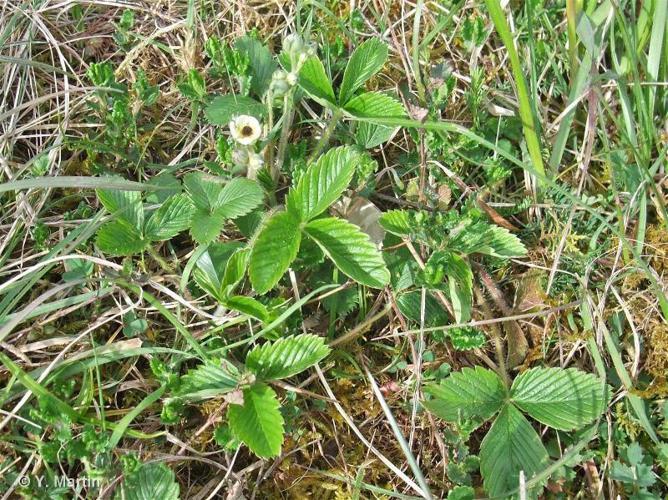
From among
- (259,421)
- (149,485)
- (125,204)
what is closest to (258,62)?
(125,204)

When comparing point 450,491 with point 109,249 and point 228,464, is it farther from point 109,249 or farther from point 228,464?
point 109,249

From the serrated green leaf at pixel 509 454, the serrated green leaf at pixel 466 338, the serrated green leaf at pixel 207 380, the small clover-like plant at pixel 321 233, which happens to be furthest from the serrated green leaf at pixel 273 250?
the serrated green leaf at pixel 509 454

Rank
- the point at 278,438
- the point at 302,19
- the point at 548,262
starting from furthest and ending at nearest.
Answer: the point at 302,19 → the point at 548,262 → the point at 278,438

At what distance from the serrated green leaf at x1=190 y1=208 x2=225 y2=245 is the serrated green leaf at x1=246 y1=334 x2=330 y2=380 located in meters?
0.29

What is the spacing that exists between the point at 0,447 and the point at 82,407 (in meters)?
0.21

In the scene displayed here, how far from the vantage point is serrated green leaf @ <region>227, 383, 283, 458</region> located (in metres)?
1.51

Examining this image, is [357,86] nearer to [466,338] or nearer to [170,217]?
[170,217]

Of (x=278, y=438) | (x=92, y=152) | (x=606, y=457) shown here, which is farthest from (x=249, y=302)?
(x=606, y=457)

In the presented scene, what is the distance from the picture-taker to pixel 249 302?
5.49 feet

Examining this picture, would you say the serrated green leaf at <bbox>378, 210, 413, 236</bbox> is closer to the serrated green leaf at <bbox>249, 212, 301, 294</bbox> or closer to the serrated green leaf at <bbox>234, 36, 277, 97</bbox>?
the serrated green leaf at <bbox>249, 212, 301, 294</bbox>

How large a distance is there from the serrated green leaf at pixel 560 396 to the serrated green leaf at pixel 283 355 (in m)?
0.52

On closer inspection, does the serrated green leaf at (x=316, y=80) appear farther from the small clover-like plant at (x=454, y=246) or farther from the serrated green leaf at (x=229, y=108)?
the small clover-like plant at (x=454, y=246)

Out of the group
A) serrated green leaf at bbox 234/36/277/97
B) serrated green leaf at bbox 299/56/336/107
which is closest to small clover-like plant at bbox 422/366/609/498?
serrated green leaf at bbox 299/56/336/107

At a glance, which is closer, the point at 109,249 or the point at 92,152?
the point at 109,249
